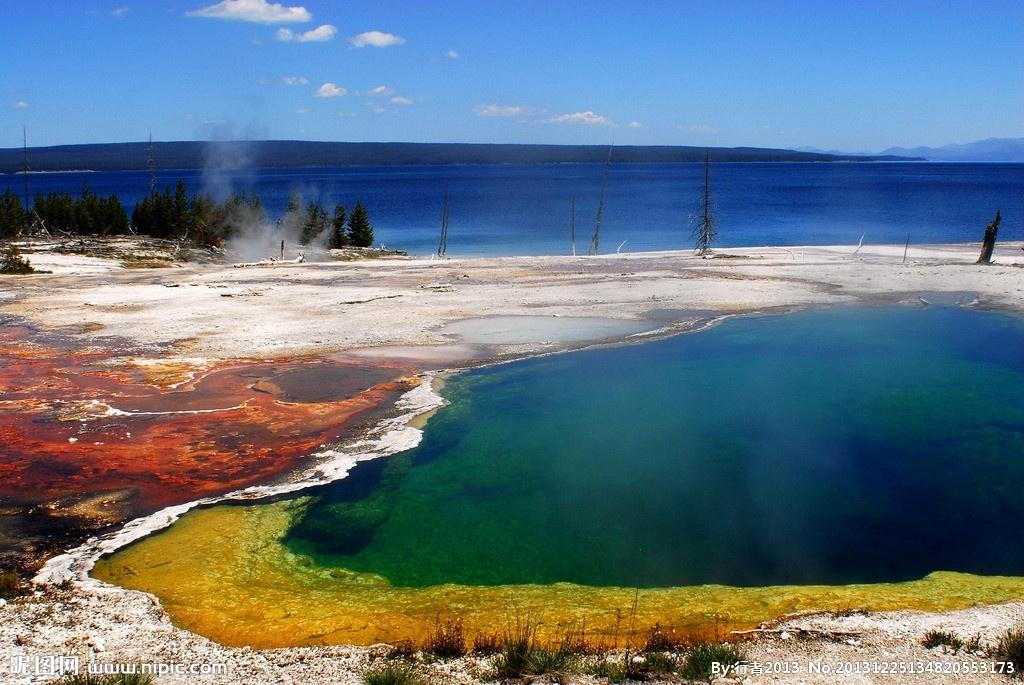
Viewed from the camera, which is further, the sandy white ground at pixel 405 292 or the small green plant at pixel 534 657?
the sandy white ground at pixel 405 292

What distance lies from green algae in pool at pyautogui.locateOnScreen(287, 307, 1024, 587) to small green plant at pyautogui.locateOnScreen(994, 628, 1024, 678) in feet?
7.29

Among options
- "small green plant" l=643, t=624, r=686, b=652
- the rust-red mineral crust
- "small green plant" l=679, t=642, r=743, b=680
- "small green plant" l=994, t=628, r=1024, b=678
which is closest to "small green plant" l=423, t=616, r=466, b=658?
"small green plant" l=643, t=624, r=686, b=652

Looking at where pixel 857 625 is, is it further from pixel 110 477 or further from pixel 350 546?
pixel 110 477

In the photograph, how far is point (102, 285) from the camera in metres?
26.2

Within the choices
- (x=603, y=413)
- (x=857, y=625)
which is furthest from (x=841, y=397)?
(x=857, y=625)

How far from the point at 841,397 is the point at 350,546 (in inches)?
402

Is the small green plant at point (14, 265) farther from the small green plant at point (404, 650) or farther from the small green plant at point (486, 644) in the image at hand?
the small green plant at point (486, 644)

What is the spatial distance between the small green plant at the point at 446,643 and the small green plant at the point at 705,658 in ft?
5.72

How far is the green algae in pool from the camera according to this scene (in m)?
9.49

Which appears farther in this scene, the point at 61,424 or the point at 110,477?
the point at 61,424

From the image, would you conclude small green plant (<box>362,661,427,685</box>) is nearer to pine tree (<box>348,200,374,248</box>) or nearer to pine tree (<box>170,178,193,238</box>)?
pine tree (<box>170,178,193,238</box>)

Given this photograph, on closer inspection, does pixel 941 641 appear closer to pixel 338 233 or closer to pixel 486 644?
pixel 486 644

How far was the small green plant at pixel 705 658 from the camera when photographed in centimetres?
636

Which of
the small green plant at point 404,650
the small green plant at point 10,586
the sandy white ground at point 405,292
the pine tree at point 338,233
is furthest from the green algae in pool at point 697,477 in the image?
the pine tree at point 338,233
